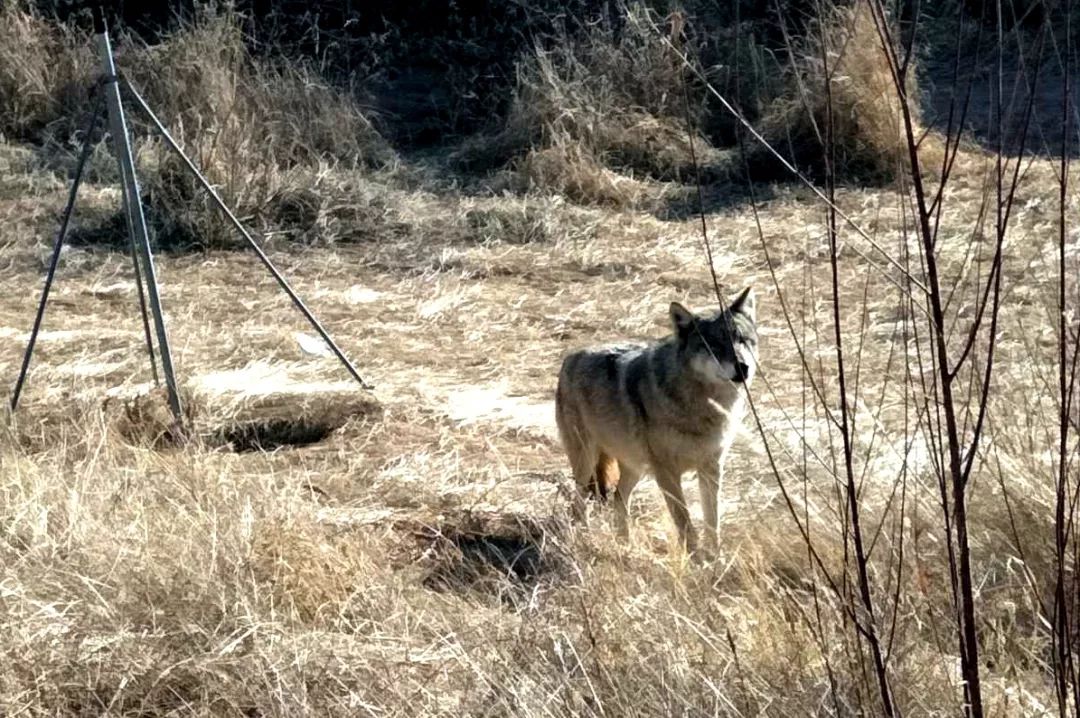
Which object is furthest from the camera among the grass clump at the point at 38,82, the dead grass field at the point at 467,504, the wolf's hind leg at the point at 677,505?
the grass clump at the point at 38,82

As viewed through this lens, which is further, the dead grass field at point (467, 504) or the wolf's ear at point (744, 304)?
the wolf's ear at point (744, 304)

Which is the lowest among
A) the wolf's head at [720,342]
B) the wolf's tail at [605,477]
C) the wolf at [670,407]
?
the wolf's tail at [605,477]

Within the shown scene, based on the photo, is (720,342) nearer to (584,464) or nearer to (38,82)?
(584,464)

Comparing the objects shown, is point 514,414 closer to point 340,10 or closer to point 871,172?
point 871,172

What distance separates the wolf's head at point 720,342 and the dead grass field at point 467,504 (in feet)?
1.20

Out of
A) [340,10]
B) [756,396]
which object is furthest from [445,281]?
[340,10]

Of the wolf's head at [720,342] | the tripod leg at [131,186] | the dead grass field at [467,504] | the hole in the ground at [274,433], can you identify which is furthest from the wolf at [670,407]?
the tripod leg at [131,186]

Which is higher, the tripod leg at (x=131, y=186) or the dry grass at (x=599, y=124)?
the tripod leg at (x=131, y=186)

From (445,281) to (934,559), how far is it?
650cm

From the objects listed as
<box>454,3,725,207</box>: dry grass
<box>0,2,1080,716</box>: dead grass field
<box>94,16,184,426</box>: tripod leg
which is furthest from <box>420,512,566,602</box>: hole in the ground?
<box>454,3,725,207</box>: dry grass

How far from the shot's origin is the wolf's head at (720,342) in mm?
5621

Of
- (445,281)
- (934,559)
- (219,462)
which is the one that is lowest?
(445,281)

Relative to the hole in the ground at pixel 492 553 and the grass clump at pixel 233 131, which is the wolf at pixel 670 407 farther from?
the grass clump at pixel 233 131

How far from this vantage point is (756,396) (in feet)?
23.7
